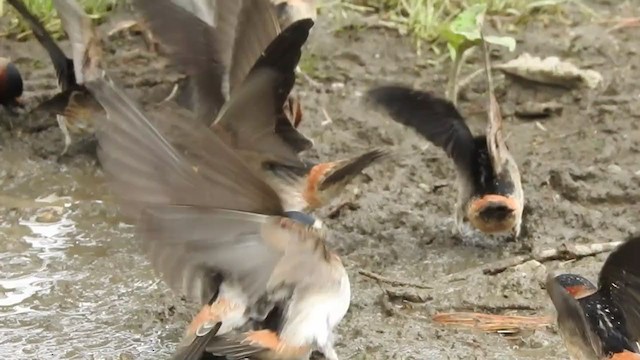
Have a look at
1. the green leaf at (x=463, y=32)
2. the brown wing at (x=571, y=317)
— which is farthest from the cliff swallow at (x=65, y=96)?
the brown wing at (x=571, y=317)

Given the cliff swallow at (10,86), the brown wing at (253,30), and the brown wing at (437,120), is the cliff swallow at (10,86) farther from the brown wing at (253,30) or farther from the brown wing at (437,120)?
the brown wing at (437,120)

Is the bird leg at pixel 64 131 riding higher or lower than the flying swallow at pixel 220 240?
lower

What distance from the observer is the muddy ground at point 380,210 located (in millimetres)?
3658

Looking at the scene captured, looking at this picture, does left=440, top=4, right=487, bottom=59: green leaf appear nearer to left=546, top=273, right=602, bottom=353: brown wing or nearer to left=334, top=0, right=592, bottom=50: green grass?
left=334, top=0, right=592, bottom=50: green grass

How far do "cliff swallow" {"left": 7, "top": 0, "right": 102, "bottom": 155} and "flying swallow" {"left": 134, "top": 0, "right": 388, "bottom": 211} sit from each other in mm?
634

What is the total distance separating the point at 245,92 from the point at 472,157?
1.13 m

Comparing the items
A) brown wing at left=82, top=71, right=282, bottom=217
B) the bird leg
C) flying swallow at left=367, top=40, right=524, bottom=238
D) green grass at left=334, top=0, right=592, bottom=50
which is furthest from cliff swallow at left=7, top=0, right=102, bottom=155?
brown wing at left=82, top=71, right=282, bottom=217

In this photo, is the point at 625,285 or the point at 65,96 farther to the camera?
the point at 65,96

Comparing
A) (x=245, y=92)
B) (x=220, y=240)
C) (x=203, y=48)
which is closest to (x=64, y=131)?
(x=203, y=48)

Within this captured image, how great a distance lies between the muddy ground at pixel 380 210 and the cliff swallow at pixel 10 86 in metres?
0.07

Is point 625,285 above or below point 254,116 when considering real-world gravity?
below

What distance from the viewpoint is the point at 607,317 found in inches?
123

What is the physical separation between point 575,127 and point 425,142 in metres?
0.72

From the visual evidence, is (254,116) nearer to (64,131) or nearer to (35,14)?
(64,131)
